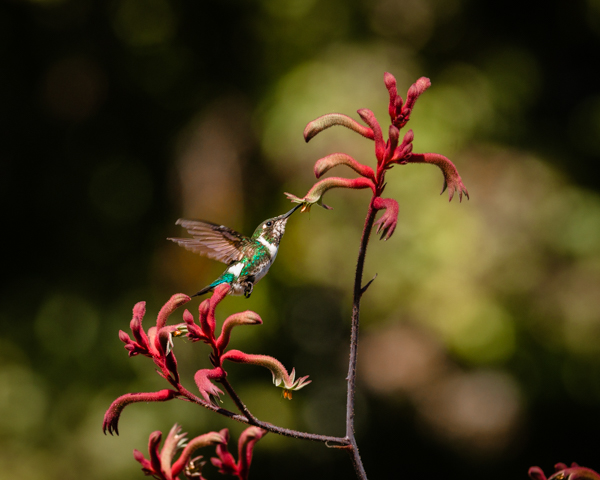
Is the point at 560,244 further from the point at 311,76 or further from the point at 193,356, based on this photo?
the point at 193,356

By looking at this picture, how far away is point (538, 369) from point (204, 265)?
3138mm

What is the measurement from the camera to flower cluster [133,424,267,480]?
96cm

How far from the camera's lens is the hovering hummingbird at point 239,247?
1612 mm

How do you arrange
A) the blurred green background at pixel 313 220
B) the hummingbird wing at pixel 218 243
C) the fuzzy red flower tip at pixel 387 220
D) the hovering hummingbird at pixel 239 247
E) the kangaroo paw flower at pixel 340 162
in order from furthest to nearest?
the blurred green background at pixel 313 220, the hummingbird wing at pixel 218 243, the hovering hummingbird at pixel 239 247, the kangaroo paw flower at pixel 340 162, the fuzzy red flower tip at pixel 387 220

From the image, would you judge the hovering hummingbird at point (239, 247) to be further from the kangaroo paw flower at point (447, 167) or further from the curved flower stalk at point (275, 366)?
the kangaroo paw flower at point (447, 167)

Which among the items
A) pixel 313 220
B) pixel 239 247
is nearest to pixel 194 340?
pixel 239 247

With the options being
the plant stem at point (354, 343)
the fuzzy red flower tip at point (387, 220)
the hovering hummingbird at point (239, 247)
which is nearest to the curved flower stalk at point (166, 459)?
Result: the plant stem at point (354, 343)

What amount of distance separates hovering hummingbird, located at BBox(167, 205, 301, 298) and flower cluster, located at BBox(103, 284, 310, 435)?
1.56ft

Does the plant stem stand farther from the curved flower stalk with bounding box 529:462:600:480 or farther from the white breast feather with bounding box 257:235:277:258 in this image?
the white breast feather with bounding box 257:235:277:258

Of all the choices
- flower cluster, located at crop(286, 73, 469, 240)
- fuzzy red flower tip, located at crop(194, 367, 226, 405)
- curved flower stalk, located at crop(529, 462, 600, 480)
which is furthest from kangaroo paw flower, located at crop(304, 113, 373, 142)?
curved flower stalk, located at crop(529, 462, 600, 480)

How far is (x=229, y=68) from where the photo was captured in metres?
6.51

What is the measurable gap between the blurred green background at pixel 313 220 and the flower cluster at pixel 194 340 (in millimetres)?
3653

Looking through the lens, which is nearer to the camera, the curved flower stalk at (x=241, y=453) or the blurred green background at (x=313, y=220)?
the curved flower stalk at (x=241, y=453)

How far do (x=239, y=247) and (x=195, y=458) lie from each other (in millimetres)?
873
